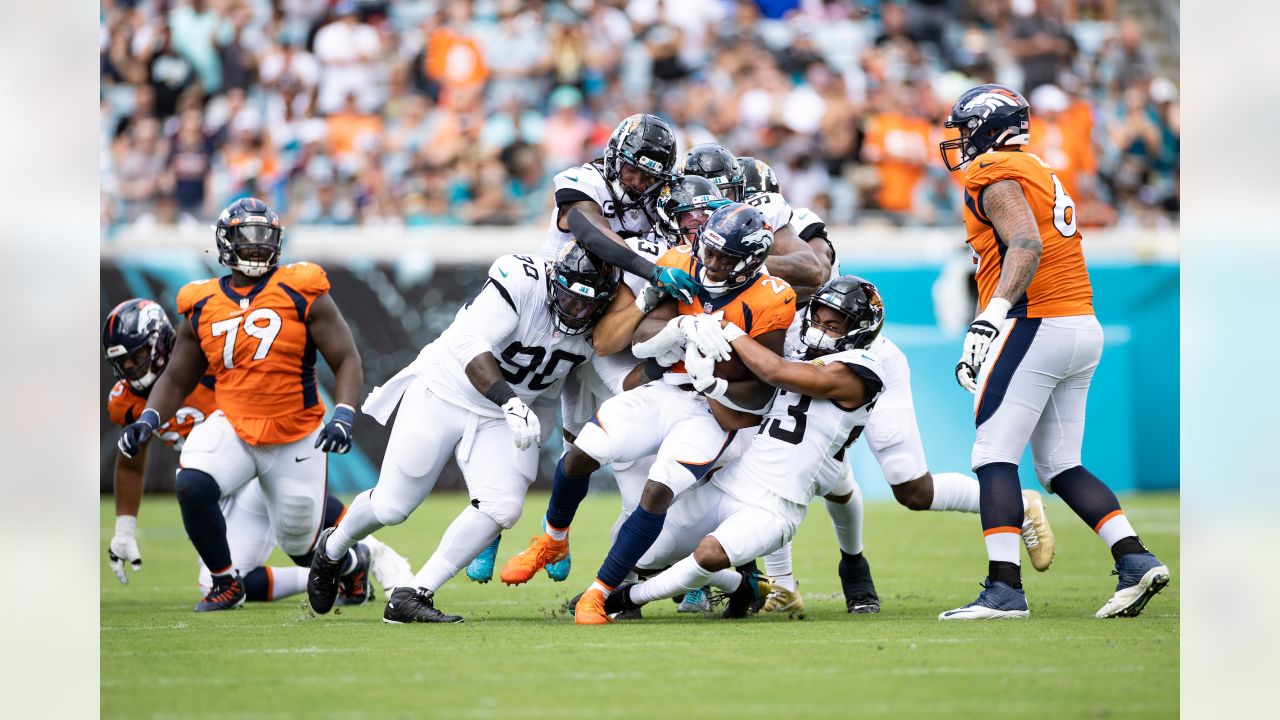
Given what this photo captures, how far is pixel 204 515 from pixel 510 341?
1.61 m

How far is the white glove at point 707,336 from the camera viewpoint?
5.69m

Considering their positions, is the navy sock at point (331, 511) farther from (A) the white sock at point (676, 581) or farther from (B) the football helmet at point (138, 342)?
(A) the white sock at point (676, 581)

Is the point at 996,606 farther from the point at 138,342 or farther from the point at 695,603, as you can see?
the point at 138,342

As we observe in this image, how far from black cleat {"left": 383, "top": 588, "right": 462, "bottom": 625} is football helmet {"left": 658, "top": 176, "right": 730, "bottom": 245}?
1.83 metres

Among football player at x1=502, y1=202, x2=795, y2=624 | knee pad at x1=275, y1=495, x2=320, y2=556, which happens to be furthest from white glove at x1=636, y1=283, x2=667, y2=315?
knee pad at x1=275, y1=495, x2=320, y2=556

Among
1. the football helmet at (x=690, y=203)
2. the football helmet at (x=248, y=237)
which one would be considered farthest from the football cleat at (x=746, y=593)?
the football helmet at (x=248, y=237)

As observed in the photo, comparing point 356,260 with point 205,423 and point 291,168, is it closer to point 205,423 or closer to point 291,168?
point 291,168

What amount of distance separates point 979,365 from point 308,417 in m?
3.09

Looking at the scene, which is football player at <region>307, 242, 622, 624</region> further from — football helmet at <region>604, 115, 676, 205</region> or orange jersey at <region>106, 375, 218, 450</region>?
orange jersey at <region>106, 375, 218, 450</region>

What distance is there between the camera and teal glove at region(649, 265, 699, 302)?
19.2ft

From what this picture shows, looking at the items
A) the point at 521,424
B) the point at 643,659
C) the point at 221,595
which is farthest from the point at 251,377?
the point at 643,659

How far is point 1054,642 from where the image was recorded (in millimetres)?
5219

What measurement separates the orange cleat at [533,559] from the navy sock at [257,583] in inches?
60.9
